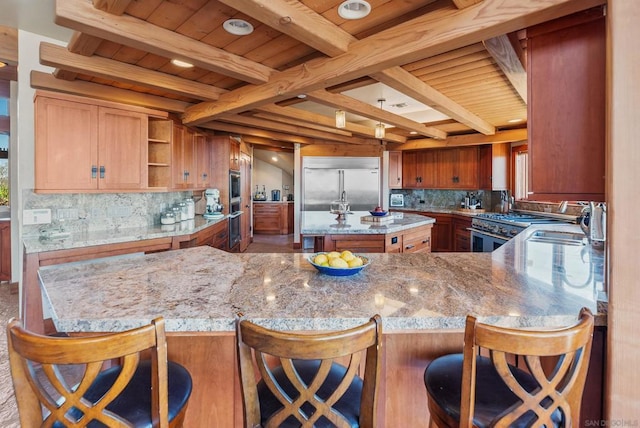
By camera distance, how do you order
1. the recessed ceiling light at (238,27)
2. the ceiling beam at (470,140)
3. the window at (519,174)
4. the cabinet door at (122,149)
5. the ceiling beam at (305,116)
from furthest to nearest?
1. the window at (519,174)
2. the ceiling beam at (470,140)
3. the ceiling beam at (305,116)
4. the cabinet door at (122,149)
5. the recessed ceiling light at (238,27)

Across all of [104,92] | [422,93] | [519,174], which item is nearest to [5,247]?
[104,92]

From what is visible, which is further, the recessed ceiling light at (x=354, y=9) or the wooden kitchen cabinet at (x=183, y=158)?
the wooden kitchen cabinet at (x=183, y=158)

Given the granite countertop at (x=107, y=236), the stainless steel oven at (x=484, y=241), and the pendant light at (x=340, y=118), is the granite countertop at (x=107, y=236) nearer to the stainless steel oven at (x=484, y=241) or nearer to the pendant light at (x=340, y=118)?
the pendant light at (x=340, y=118)

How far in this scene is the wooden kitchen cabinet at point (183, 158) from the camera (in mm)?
3920

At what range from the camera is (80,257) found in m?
2.76

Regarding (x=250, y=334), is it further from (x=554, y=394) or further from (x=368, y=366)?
(x=554, y=394)

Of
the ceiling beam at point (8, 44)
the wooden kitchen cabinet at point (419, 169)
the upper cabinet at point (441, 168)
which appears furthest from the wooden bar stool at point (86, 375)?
the wooden kitchen cabinet at point (419, 169)

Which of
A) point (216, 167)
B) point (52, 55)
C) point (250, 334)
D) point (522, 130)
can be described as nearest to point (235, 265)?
point (250, 334)

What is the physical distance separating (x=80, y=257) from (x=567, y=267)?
11.5ft

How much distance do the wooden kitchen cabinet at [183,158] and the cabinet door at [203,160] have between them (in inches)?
4.9

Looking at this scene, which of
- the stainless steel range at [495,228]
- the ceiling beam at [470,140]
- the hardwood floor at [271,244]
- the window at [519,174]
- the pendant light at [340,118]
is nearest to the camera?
the pendant light at [340,118]

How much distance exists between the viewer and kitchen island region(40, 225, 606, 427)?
1.16 m

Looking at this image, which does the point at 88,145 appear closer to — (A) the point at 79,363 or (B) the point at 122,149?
(B) the point at 122,149

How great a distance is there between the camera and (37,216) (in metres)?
3.00
